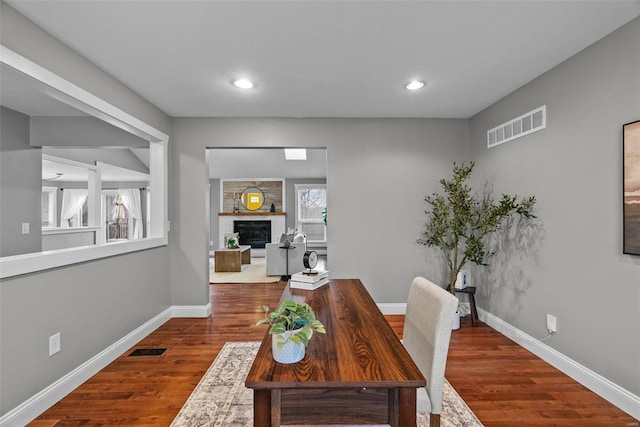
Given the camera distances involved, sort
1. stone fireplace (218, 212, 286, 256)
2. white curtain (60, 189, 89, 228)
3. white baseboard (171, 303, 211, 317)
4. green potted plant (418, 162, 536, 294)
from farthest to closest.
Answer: stone fireplace (218, 212, 286, 256), white curtain (60, 189, 89, 228), white baseboard (171, 303, 211, 317), green potted plant (418, 162, 536, 294)

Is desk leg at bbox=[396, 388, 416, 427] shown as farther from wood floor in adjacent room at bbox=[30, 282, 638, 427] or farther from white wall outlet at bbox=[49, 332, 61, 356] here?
white wall outlet at bbox=[49, 332, 61, 356]

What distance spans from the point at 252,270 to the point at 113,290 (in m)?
4.25

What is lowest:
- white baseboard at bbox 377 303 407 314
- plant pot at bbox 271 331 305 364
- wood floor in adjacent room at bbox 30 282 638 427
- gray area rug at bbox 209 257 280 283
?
wood floor in adjacent room at bbox 30 282 638 427

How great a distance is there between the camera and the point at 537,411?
2.01 metres

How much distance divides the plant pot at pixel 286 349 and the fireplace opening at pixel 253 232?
8.32 meters

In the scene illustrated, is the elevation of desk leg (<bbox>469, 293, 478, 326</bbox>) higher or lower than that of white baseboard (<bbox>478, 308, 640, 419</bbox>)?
higher

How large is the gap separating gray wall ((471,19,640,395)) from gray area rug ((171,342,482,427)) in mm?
1038

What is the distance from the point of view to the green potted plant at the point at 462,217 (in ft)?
9.89

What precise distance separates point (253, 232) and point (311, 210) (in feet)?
5.78

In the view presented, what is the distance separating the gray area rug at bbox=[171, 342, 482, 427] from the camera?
75.3 inches

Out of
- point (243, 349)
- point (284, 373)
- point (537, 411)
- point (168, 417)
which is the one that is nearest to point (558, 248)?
point (537, 411)

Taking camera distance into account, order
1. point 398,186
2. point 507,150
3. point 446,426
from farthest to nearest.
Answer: point 398,186
point 507,150
point 446,426

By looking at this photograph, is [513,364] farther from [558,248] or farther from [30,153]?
[30,153]

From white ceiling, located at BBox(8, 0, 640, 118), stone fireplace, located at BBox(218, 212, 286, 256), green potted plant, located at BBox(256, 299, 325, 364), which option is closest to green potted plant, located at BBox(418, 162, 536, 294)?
white ceiling, located at BBox(8, 0, 640, 118)
